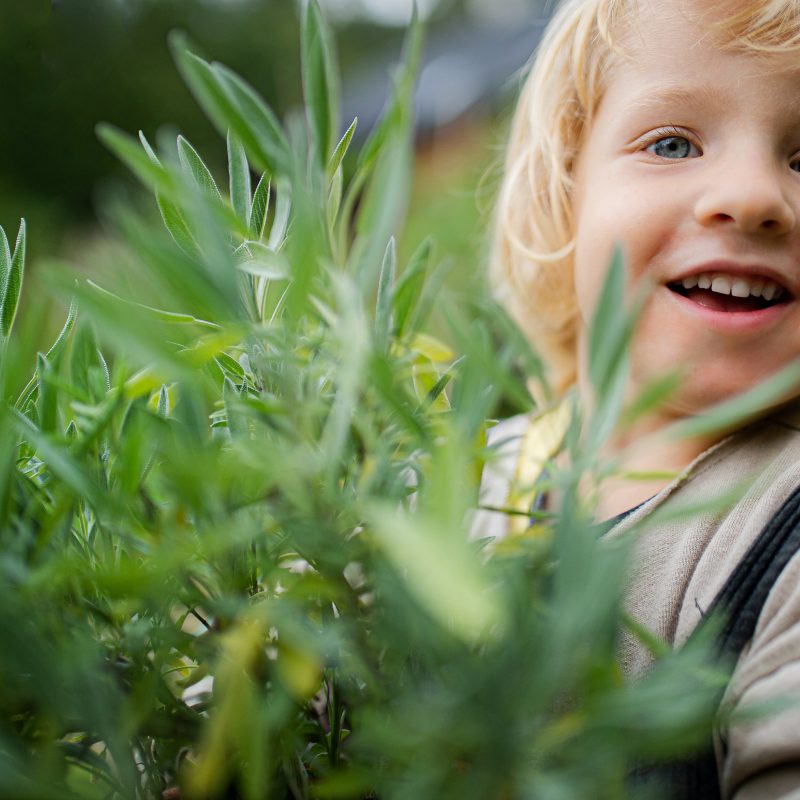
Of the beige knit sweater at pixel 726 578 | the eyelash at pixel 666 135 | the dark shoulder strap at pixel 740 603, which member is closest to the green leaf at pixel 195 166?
the beige knit sweater at pixel 726 578

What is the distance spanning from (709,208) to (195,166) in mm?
359

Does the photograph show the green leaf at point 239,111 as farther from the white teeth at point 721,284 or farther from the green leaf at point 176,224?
the white teeth at point 721,284

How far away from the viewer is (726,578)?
46 centimetres

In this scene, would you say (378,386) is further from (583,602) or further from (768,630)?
(768,630)

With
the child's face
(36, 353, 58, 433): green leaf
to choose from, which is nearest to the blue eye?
the child's face

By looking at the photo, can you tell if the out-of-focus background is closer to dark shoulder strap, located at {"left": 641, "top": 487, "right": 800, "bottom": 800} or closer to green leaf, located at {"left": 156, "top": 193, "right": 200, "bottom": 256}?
dark shoulder strap, located at {"left": 641, "top": 487, "right": 800, "bottom": 800}

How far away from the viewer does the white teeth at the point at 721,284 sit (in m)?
0.58

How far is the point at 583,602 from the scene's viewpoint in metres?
0.21

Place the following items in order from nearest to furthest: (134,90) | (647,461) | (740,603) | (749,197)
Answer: (740,603)
(749,197)
(647,461)
(134,90)

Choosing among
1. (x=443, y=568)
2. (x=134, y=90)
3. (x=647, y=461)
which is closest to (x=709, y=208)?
(x=647, y=461)

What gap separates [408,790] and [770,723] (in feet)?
0.66

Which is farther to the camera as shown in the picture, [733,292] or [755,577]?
[733,292]

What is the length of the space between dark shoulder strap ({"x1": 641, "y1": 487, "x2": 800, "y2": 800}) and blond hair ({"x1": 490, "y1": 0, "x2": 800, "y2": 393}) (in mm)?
312

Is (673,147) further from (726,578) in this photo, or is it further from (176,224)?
(176,224)
